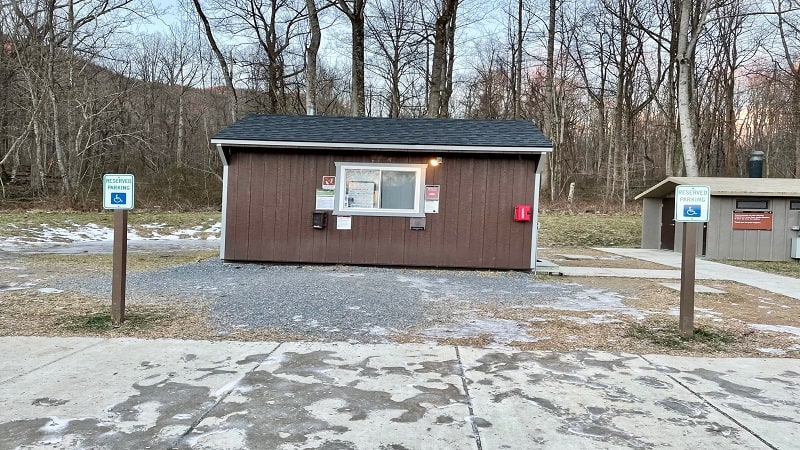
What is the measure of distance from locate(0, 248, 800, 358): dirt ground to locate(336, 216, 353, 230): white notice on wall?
12.8 feet

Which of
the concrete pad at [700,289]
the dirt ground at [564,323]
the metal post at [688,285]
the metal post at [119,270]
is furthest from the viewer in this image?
the concrete pad at [700,289]

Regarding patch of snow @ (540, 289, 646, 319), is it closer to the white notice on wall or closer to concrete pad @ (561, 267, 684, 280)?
concrete pad @ (561, 267, 684, 280)

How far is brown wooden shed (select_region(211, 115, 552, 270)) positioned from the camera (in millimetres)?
9023

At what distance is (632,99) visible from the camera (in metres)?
28.5

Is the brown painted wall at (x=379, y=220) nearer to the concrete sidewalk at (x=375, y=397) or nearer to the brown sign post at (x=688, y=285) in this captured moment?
the brown sign post at (x=688, y=285)

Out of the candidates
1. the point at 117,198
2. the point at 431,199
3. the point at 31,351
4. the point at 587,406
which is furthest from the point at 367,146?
the point at 587,406

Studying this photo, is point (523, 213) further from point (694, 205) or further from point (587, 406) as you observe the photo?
point (587, 406)

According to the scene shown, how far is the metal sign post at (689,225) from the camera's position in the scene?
459cm

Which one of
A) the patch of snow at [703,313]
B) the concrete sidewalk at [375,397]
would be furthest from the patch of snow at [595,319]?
the concrete sidewalk at [375,397]

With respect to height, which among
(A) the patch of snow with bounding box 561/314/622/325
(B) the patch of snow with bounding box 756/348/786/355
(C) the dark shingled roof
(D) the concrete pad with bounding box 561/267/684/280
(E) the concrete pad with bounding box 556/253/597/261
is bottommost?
(B) the patch of snow with bounding box 756/348/786/355

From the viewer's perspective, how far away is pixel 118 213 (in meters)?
4.90

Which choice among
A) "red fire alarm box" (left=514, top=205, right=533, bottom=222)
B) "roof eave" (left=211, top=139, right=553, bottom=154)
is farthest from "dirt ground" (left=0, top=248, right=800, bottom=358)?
"roof eave" (left=211, top=139, right=553, bottom=154)

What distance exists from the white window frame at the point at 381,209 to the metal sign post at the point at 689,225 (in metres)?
4.95

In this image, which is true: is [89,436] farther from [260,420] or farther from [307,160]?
[307,160]
